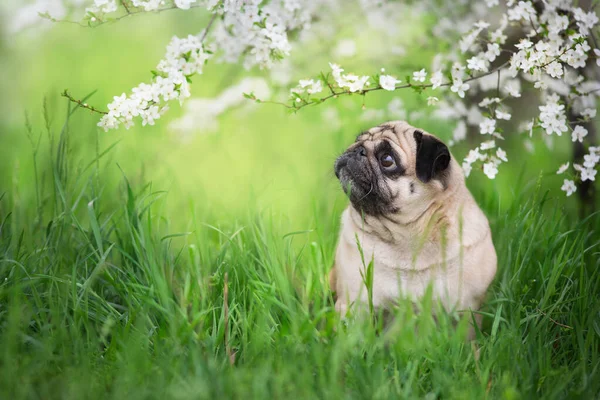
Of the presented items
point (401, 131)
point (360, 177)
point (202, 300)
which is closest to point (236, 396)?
point (202, 300)

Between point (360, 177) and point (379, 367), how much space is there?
1.16 m

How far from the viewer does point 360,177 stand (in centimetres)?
348

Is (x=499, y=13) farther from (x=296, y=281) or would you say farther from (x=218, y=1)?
(x=296, y=281)

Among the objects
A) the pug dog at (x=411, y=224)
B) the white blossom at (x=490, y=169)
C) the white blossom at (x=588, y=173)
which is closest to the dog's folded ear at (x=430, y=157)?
the pug dog at (x=411, y=224)

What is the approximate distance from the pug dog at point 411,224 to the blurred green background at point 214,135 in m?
0.52

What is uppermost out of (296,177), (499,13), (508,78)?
(499,13)

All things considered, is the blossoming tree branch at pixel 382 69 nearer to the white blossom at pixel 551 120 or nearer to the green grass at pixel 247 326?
the white blossom at pixel 551 120

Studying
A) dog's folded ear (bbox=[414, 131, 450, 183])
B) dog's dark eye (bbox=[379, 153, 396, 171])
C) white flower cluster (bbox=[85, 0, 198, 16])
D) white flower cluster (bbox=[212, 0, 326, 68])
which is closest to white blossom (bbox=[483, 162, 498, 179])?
dog's folded ear (bbox=[414, 131, 450, 183])

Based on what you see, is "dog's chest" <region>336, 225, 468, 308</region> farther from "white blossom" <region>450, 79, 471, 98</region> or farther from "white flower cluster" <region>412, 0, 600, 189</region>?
"white blossom" <region>450, 79, 471, 98</region>

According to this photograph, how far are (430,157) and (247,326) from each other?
1.24 m

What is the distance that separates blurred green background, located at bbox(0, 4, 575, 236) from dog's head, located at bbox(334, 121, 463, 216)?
513 mm

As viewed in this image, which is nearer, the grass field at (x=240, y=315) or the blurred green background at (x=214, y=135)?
the grass field at (x=240, y=315)

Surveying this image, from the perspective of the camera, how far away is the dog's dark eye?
349cm

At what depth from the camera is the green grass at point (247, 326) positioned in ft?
8.13
